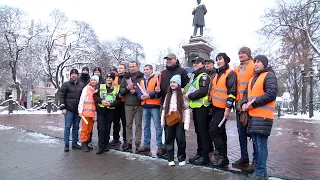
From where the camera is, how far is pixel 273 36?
75.0 ft

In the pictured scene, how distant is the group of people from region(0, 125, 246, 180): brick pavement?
0.35 meters

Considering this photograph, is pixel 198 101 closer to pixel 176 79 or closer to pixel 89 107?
pixel 176 79

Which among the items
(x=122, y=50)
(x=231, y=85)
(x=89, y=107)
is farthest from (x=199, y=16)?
(x=122, y=50)

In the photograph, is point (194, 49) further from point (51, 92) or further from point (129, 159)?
point (51, 92)

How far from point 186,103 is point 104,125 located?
2166 millimetres

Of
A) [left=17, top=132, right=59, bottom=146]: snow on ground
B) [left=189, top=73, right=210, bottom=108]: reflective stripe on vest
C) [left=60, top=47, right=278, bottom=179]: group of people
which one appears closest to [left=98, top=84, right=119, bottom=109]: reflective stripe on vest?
[left=60, top=47, right=278, bottom=179]: group of people

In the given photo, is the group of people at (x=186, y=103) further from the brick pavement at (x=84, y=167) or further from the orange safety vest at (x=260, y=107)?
the brick pavement at (x=84, y=167)

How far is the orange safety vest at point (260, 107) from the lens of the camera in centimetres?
423

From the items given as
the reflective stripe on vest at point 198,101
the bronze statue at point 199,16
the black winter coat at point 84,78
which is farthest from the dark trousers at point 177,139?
the bronze statue at point 199,16

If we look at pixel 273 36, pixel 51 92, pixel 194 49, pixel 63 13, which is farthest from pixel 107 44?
pixel 194 49

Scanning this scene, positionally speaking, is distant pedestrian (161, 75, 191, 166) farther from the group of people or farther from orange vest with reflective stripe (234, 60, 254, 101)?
orange vest with reflective stripe (234, 60, 254, 101)

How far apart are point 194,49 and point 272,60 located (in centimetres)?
1894

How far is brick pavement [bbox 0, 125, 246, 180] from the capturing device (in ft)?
14.7

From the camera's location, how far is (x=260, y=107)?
4.27 metres
